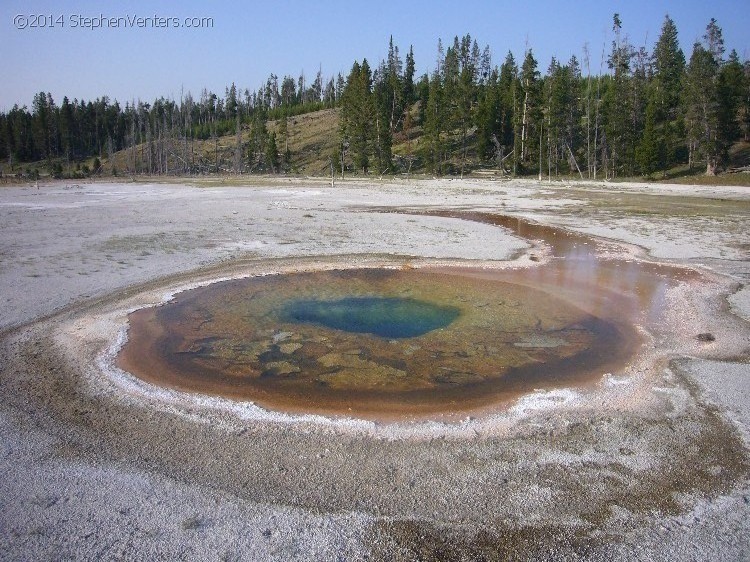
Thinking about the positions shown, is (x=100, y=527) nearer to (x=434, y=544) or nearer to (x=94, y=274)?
(x=434, y=544)

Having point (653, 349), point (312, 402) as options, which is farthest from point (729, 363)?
point (312, 402)

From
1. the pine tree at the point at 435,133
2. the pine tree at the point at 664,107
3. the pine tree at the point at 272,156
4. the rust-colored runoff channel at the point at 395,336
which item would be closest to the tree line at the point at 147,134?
the pine tree at the point at 272,156

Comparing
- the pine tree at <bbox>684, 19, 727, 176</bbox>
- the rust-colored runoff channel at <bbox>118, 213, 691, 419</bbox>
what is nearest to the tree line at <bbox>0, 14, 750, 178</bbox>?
the pine tree at <bbox>684, 19, 727, 176</bbox>

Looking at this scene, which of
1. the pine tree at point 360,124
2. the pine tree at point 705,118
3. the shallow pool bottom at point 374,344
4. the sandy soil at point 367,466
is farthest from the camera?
the pine tree at point 360,124

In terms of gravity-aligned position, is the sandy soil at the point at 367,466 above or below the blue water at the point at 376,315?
below

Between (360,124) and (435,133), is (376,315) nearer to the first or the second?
(435,133)

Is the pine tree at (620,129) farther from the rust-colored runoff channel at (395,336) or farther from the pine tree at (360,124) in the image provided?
the rust-colored runoff channel at (395,336)
